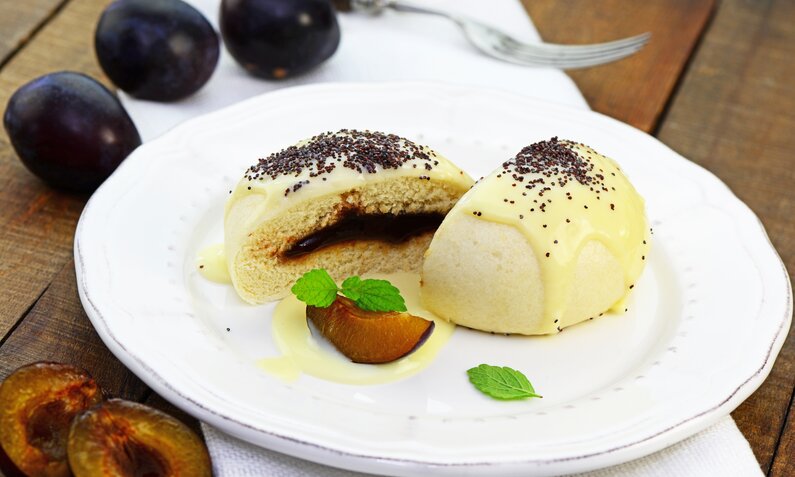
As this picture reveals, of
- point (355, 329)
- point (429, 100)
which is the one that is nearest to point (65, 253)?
point (355, 329)

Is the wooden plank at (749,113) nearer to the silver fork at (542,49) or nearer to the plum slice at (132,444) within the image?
the silver fork at (542,49)

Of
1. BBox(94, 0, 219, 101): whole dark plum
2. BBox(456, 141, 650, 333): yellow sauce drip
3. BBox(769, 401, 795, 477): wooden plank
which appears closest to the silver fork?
BBox(94, 0, 219, 101): whole dark plum

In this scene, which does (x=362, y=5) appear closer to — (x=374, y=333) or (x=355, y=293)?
(x=355, y=293)

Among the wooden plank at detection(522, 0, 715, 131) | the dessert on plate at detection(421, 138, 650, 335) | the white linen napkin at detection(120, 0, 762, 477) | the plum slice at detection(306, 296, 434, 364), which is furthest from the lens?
the wooden plank at detection(522, 0, 715, 131)

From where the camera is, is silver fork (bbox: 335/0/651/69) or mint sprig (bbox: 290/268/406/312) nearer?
mint sprig (bbox: 290/268/406/312)

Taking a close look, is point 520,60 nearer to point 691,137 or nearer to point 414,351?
point 691,137

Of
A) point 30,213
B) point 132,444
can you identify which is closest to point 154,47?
point 30,213

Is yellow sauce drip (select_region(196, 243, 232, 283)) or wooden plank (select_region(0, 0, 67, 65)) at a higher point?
yellow sauce drip (select_region(196, 243, 232, 283))

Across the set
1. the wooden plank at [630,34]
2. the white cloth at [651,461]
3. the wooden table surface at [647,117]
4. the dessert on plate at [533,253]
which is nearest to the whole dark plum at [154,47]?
the wooden table surface at [647,117]

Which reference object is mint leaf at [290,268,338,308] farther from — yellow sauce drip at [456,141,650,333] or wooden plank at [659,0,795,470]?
wooden plank at [659,0,795,470]
